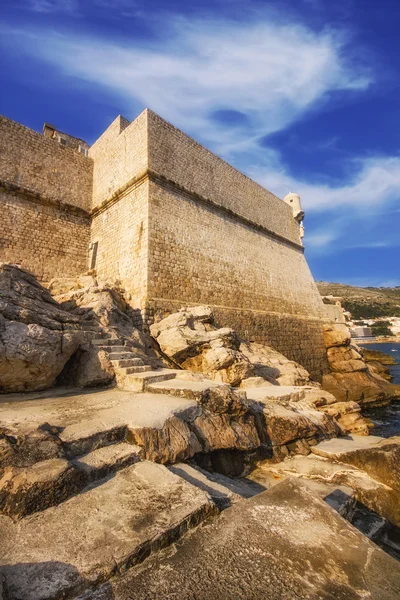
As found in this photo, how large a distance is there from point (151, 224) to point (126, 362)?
5.97 metres

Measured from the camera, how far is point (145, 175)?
418 inches

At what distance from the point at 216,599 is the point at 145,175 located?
37.0 feet

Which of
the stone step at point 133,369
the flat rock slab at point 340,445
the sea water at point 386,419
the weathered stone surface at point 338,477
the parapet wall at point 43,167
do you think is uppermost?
the parapet wall at point 43,167

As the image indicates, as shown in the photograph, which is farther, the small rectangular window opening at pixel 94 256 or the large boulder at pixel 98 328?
the small rectangular window opening at pixel 94 256

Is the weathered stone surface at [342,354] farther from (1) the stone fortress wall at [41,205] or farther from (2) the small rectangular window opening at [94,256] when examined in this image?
(1) the stone fortress wall at [41,205]

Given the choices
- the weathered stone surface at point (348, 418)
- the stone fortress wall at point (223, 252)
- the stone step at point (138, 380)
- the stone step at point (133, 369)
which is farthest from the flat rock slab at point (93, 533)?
the stone fortress wall at point (223, 252)

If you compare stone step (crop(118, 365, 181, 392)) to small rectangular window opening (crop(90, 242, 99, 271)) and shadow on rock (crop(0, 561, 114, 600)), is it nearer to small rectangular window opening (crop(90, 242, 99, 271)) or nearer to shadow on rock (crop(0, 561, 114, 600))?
shadow on rock (crop(0, 561, 114, 600))

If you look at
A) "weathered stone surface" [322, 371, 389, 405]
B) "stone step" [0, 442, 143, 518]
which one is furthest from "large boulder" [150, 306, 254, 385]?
"weathered stone surface" [322, 371, 389, 405]

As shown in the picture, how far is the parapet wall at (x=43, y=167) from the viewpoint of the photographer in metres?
11.0

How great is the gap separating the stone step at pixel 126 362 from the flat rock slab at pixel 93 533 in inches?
128

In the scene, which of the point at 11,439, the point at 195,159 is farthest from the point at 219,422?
the point at 195,159

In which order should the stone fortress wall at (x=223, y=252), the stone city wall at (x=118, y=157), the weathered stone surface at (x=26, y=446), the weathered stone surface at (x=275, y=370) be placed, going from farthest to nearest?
the stone city wall at (x=118, y=157) → the stone fortress wall at (x=223, y=252) → the weathered stone surface at (x=275, y=370) → the weathered stone surface at (x=26, y=446)

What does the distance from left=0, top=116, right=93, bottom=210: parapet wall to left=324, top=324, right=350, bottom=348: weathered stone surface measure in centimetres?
1484

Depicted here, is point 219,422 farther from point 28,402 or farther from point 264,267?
point 264,267
